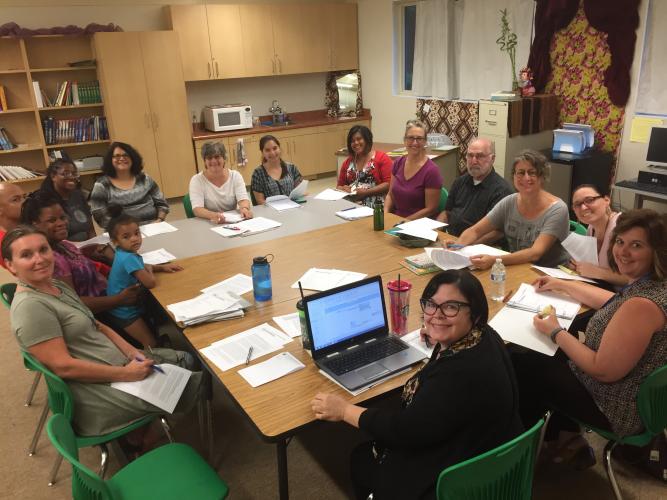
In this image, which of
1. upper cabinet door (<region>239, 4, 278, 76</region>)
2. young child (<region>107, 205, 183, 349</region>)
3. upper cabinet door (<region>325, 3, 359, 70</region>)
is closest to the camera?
young child (<region>107, 205, 183, 349</region>)

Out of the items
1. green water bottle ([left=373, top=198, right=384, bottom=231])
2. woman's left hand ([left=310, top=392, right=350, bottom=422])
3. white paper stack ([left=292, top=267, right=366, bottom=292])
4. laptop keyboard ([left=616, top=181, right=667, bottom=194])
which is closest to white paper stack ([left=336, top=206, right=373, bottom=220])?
green water bottle ([left=373, top=198, right=384, bottom=231])

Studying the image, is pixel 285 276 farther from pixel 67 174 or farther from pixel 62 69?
pixel 62 69

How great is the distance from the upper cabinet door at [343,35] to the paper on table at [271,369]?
257 inches

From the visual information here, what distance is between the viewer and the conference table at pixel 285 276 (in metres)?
1.73

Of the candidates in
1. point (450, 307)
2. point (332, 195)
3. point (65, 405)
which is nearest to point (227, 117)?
point (332, 195)

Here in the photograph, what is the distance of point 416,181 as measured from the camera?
154 inches

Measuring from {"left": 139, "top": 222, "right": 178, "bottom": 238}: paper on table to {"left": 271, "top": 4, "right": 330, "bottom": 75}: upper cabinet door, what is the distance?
4353 millimetres

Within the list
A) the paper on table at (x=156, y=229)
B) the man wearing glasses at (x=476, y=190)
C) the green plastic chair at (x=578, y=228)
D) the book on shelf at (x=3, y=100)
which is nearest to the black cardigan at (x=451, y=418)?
the green plastic chair at (x=578, y=228)

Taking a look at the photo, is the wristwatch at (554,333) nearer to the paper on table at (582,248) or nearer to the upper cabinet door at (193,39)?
the paper on table at (582,248)

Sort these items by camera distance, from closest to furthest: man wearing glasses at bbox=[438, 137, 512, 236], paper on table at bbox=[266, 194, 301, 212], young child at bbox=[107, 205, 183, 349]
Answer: young child at bbox=[107, 205, 183, 349] → man wearing glasses at bbox=[438, 137, 512, 236] → paper on table at bbox=[266, 194, 301, 212]

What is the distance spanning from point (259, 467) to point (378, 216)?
1.59m

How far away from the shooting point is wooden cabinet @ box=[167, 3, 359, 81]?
668cm

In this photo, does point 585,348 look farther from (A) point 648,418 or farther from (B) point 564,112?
(B) point 564,112

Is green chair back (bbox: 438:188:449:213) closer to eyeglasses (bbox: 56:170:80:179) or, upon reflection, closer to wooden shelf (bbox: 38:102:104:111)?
eyeglasses (bbox: 56:170:80:179)
